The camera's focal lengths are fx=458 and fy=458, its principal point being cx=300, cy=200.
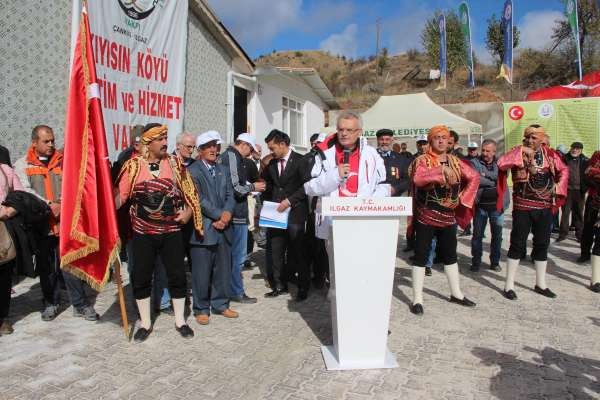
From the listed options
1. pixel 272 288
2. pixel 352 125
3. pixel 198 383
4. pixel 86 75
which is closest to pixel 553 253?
pixel 272 288

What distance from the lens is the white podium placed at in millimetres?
3373

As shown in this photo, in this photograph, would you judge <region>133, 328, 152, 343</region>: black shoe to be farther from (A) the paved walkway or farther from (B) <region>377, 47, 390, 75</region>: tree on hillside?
(B) <region>377, 47, 390, 75</region>: tree on hillside

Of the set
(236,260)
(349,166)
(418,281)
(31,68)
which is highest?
(31,68)

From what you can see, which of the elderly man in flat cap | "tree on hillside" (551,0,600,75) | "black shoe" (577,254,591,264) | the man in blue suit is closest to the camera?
the man in blue suit

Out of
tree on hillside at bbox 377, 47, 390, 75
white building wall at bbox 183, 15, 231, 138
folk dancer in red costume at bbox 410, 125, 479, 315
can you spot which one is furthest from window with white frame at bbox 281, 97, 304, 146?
tree on hillside at bbox 377, 47, 390, 75

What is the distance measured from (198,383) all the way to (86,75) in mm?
2812

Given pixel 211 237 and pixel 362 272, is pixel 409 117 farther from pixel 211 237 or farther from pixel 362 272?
pixel 362 272

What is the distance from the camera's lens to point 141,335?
14.0 feet

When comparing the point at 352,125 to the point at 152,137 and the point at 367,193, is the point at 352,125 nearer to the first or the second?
the point at 367,193

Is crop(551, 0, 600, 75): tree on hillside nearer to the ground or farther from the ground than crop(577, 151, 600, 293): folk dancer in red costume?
farther from the ground

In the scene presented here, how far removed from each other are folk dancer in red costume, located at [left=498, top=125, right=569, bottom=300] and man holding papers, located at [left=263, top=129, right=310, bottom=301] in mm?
2461

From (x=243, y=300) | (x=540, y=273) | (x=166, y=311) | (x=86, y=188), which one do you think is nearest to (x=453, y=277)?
(x=540, y=273)

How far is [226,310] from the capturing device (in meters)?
4.95

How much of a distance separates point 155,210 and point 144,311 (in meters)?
1.00
